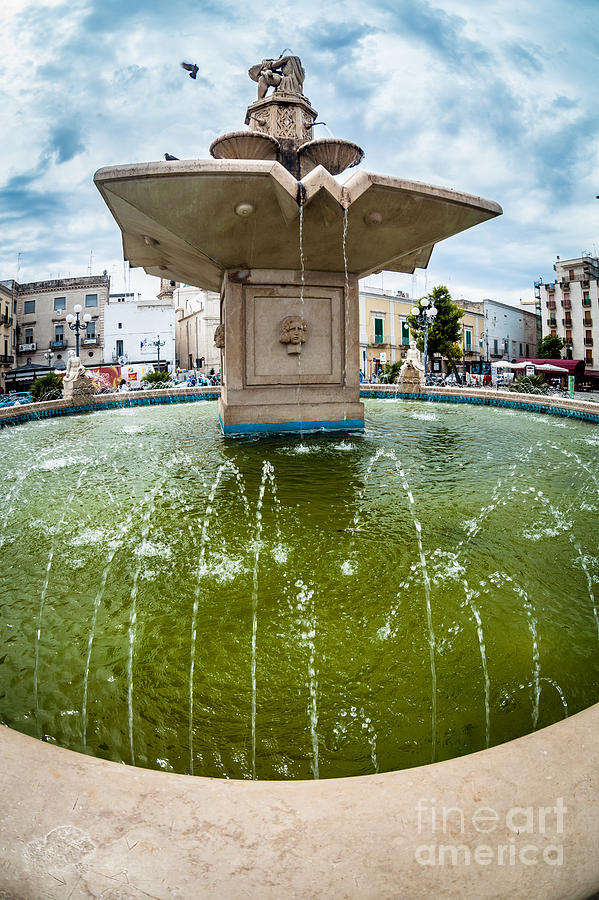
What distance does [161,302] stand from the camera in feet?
155

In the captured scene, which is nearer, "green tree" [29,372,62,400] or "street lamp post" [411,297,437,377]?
"green tree" [29,372,62,400]

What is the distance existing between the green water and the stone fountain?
3.75 m

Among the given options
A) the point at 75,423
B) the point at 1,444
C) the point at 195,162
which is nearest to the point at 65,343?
the point at 75,423

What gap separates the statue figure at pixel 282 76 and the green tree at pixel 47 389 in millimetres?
12742

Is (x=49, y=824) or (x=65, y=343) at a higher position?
(x=65, y=343)

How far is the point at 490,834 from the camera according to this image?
101 cm

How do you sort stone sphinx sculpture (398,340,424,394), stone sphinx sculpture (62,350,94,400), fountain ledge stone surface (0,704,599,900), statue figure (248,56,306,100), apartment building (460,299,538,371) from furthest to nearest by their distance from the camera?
1. apartment building (460,299,538,371)
2. stone sphinx sculpture (398,340,424,394)
3. stone sphinx sculpture (62,350,94,400)
4. statue figure (248,56,306,100)
5. fountain ledge stone surface (0,704,599,900)

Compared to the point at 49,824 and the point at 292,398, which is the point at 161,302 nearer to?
the point at 292,398

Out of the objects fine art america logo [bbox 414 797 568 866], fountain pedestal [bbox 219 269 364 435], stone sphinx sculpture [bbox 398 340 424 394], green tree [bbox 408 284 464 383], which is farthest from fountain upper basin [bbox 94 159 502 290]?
green tree [bbox 408 284 464 383]

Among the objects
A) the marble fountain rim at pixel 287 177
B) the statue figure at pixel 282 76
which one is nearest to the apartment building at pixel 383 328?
the statue figure at pixel 282 76

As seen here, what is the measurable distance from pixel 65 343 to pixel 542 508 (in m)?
49.8

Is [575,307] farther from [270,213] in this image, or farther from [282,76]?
[270,213]

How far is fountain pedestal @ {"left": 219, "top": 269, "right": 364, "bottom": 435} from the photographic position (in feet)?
28.5

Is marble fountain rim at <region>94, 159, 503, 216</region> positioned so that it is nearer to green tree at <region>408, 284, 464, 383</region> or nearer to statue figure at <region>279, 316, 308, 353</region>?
statue figure at <region>279, 316, 308, 353</region>
